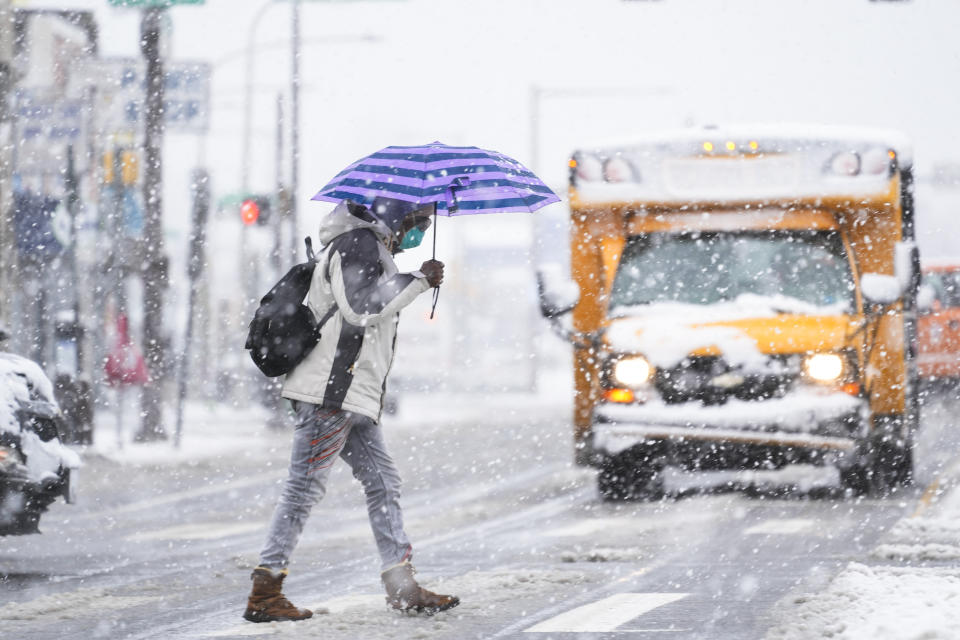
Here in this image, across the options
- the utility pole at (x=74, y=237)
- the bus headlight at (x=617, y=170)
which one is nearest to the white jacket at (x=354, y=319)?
the bus headlight at (x=617, y=170)

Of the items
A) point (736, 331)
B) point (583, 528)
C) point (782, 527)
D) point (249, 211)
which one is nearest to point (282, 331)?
point (583, 528)

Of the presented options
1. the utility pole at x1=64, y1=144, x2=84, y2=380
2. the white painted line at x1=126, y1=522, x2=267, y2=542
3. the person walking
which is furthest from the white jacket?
the utility pole at x1=64, y1=144, x2=84, y2=380

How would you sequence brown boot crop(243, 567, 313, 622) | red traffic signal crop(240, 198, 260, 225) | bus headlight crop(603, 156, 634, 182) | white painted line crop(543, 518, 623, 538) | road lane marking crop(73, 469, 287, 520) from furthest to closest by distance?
red traffic signal crop(240, 198, 260, 225), road lane marking crop(73, 469, 287, 520), bus headlight crop(603, 156, 634, 182), white painted line crop(543, 518, 623, 538), brown boot crop(243, 567, 313, 622)

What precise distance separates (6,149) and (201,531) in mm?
5491

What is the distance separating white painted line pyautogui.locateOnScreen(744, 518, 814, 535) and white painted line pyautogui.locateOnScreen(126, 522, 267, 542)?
330 centimetres

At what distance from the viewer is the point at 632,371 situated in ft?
39.2

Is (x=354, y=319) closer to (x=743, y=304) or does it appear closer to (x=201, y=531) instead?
(x=201, y=531)

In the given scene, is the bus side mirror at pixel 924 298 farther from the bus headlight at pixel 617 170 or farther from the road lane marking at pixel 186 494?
the road lane marking at pixel 186 494

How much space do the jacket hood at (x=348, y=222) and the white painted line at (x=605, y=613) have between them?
1691 mm

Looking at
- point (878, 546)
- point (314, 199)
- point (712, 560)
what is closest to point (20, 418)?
point (314, 199)

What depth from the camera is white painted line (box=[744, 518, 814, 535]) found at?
10.1 meters

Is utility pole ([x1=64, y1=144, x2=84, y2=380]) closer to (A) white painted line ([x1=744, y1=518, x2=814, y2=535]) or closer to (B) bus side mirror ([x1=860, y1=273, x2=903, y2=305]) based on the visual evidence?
(B) bus side mirror ([x1=860, y1=273, x2=903, y2=305])

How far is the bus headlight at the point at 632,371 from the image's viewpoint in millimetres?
11914

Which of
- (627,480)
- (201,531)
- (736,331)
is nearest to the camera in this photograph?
(201,531)
